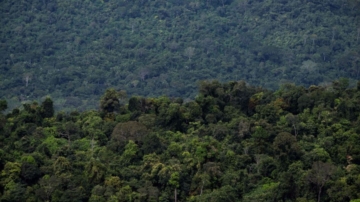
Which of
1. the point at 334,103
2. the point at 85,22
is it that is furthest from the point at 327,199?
the point at 85,22

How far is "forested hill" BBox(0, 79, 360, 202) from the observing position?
4238 cm

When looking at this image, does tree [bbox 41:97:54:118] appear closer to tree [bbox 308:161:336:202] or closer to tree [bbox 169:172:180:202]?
tree [bbox 169:172:180:202]

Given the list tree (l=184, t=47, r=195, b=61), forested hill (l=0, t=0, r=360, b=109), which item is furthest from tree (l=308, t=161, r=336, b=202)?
tree (l=184, t=47, r=195, b=61)

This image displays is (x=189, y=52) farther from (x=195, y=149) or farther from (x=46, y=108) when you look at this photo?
(x=195, y=149)

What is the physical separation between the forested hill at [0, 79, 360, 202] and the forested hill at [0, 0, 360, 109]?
72.1ft

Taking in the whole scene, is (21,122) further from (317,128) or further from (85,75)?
(85,75)

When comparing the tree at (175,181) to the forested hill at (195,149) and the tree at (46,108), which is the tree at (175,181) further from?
the tree at (46,108)

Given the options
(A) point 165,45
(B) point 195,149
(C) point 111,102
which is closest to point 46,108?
(C) point 111,102

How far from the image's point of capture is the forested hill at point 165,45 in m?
77.2

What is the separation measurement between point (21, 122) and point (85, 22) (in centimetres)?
3736

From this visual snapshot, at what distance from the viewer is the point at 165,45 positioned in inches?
3302

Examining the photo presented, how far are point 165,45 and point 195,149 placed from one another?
3876 centimetres

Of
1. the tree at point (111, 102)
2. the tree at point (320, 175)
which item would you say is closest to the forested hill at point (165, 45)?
the tree at point (111, 102)

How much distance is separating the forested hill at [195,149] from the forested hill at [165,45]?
21964 mm
